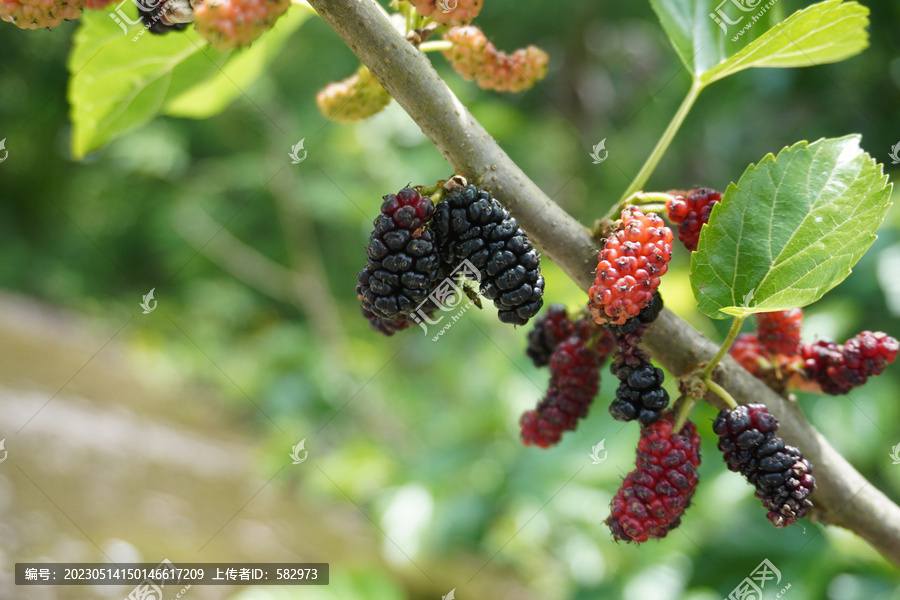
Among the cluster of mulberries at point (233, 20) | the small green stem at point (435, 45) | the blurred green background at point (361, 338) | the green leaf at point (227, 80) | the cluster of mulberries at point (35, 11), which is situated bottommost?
the blurred green background at point (361, 338)

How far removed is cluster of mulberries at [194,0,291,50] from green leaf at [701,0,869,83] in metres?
0.35

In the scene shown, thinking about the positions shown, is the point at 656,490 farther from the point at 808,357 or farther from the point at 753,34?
the point at 753,34

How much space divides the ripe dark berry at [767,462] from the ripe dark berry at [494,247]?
6.8 inches

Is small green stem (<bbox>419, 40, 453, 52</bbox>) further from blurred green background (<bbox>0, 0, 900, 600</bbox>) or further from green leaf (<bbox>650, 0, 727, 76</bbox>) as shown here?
blurred green background (<bbox>0, 0, 900, 600</bbox>)

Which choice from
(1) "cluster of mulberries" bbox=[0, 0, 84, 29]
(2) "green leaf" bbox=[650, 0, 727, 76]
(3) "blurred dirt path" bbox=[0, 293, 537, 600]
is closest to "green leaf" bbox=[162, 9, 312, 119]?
(1) "cluster of mulberries" bbox=[0, 0, 84, 29]

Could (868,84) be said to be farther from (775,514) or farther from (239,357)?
(239,357)

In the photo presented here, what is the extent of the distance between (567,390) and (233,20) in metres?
0.38

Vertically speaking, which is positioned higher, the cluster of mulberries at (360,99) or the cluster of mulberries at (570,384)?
the cluster of mulberries at (360,99)

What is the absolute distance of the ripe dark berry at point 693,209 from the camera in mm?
477

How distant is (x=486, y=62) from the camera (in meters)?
0.59

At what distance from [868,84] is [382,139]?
1918mm

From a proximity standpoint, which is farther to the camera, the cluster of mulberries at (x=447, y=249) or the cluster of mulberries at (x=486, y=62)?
the cluster of mulberries at (x=486, y=62)

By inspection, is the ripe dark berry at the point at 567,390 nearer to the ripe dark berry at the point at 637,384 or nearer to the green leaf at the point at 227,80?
the ripe dark berry at the point at 637,384

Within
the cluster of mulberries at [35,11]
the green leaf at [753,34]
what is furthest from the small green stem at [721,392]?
the cluster of mulberries at [35,11]
